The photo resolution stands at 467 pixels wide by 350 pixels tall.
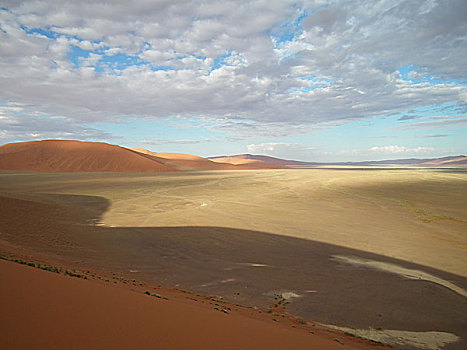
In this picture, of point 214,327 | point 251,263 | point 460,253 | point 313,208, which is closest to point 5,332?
point 214,327

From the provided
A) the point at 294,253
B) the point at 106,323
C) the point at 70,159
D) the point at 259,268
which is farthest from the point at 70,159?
the point at 106,323

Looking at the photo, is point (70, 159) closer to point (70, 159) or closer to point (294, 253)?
point (70, 159)

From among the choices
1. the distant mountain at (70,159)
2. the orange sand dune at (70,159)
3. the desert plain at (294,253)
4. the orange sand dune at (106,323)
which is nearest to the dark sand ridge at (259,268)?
the desert plain at (294,253)

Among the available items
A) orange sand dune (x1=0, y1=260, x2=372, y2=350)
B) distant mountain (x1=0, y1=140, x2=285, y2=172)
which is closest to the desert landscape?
orange sand dune (x1=0, y1=260, x2=372, y2=350)

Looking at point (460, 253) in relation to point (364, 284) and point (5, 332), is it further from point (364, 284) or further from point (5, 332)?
point (5, 332)

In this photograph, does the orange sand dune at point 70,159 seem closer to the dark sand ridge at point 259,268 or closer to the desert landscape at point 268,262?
the desert landscape at point 268,262
